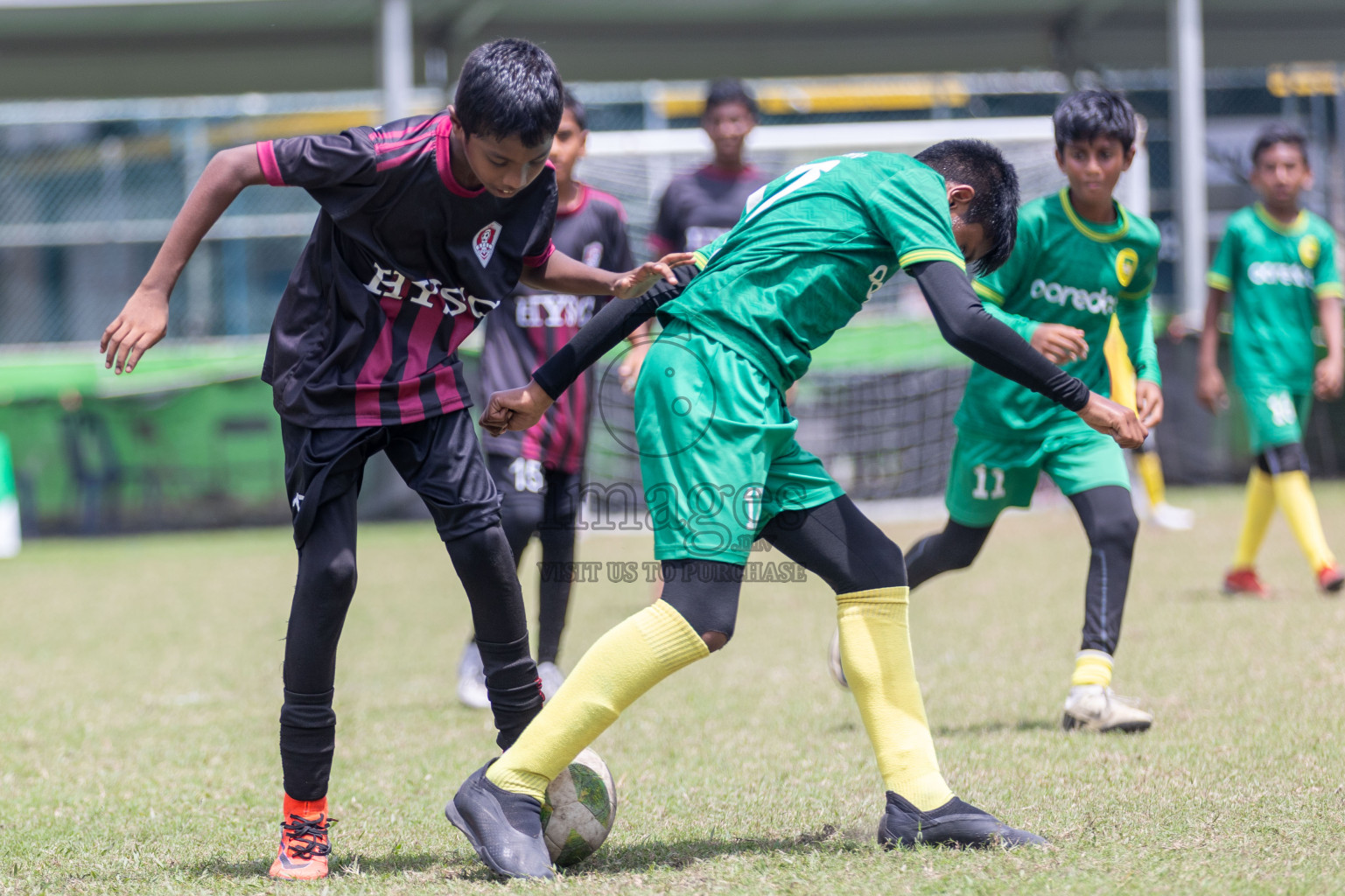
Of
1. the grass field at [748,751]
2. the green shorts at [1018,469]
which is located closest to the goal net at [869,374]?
the grass field at [748,751]

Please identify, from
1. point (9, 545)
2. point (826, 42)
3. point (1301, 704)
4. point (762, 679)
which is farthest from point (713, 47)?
point (1301, 704)

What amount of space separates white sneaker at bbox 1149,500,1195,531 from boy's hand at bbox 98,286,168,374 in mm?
8277

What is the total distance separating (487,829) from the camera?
107 inches

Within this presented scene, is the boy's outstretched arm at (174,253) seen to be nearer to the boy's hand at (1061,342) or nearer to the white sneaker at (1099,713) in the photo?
the boy's hand at (1061,342)

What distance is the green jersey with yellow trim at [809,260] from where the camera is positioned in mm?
2803

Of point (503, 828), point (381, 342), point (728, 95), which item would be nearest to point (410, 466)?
point (381, 342)

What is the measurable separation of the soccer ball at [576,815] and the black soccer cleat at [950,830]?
2.00 ft

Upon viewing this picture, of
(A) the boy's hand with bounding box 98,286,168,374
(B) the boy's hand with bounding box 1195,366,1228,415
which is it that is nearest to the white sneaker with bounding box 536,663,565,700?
(A) the boy's hand with bounding box 98,286,168,374

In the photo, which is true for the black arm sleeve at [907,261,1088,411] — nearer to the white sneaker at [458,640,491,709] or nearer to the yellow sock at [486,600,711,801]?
the yellow sock at [486,600,711,801]

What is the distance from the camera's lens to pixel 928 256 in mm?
2699

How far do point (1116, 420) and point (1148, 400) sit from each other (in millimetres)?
1478

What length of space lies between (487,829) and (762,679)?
2563 millimetres

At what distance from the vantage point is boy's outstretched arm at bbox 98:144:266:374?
8.75 feet

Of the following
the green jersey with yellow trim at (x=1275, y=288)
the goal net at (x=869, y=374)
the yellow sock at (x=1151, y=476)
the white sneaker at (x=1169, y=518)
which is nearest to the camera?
the green jersey with yellow trim at (x=1275, y=288)
